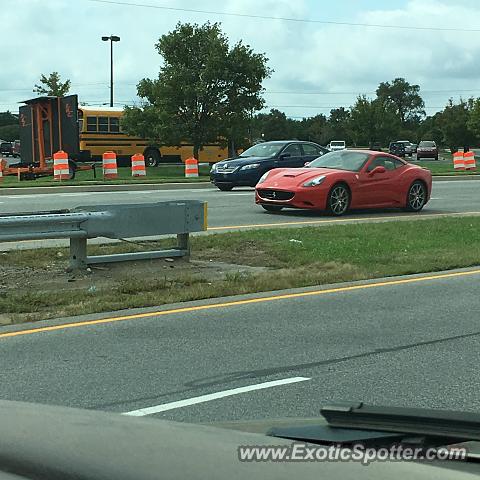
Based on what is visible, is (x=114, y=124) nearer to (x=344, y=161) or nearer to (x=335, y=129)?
(x=344, y=161)

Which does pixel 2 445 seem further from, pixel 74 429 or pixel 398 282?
pixel 398 282

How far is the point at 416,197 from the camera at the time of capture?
58.4 feet

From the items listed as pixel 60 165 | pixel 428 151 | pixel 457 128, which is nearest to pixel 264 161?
pixel 60 165

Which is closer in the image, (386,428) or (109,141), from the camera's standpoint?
(386,428)

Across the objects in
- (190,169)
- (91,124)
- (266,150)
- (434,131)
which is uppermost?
(434,131)

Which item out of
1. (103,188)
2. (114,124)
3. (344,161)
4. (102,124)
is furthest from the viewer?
(114,124)

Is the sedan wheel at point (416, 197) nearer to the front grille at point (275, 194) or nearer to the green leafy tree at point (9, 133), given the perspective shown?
the front grille at point (275, 194)

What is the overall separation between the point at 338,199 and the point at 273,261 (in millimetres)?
6023

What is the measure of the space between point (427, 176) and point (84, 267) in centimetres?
1052

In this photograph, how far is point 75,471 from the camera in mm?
1495

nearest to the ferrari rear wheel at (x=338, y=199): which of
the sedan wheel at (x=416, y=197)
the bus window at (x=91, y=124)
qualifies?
the sedan wheel at (x=416, y=197)

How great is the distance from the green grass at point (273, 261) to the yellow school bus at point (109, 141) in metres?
25.7

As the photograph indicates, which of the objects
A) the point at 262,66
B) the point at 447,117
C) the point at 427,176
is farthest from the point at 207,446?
the point at 447,117

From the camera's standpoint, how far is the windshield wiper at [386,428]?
1.82 metres
